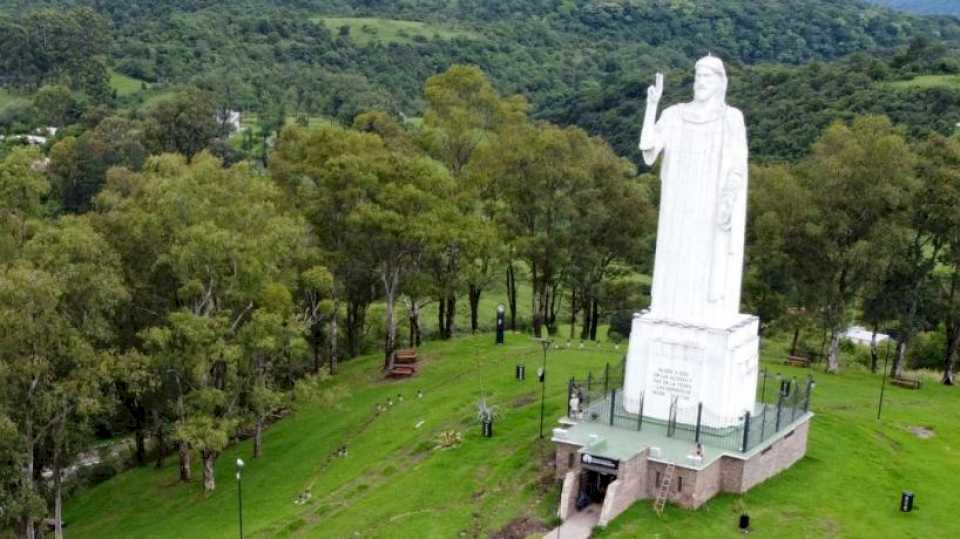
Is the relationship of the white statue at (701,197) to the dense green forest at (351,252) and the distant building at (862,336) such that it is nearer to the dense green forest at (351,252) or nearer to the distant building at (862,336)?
the dense green forest at (351,252)

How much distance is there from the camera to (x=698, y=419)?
94.6ft

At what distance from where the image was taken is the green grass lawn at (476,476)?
27.2 meters

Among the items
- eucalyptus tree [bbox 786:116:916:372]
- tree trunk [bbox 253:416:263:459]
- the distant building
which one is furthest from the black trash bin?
the distant building

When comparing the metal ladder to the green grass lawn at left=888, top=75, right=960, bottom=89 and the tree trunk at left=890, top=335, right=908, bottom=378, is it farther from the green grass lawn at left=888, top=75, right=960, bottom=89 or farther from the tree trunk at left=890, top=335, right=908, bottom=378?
the green grass lawn at left=888, top=75, right=960, bottom=89

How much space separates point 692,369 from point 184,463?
20.9 metres

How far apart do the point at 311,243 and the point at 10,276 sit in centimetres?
1662

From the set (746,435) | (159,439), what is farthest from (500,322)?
(746,435)

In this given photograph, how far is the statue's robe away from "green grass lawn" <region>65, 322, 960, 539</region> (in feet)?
20.4

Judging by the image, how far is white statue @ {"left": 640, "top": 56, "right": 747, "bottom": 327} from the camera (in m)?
30.0

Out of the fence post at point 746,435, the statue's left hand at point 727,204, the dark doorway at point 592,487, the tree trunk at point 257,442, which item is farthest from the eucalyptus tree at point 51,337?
the fence post at point 746,435

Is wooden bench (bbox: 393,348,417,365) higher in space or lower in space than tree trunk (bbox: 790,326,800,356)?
lower

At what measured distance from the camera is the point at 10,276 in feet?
93.1

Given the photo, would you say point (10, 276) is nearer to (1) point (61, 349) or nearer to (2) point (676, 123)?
(1) point (61, 349)

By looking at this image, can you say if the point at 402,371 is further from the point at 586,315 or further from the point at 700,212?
the point at 700,212
